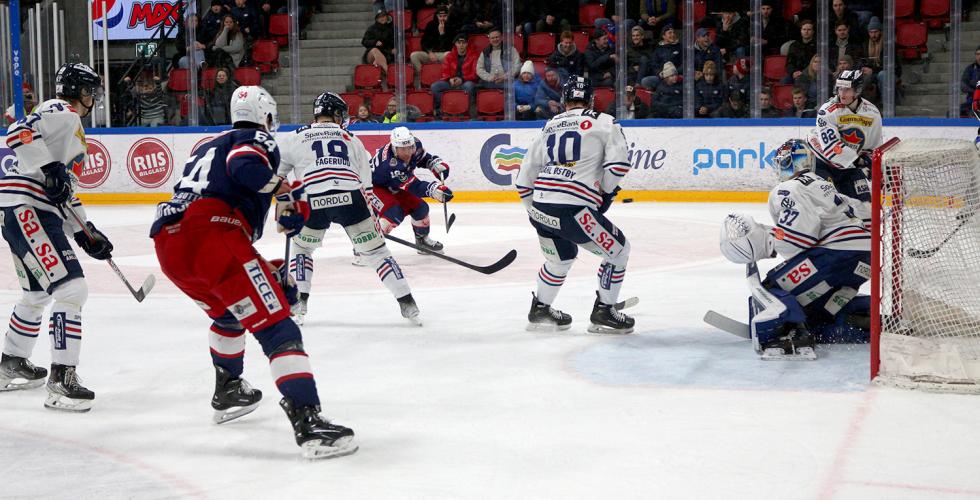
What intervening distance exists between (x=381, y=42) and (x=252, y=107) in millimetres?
9350

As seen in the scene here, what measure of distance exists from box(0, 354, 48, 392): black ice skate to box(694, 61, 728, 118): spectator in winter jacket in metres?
8.61

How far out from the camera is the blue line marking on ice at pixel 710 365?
4.09 m

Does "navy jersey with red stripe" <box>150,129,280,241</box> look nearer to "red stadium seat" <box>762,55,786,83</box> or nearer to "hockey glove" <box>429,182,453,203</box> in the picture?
"hockey glove" <box>429,182,453,203</box>

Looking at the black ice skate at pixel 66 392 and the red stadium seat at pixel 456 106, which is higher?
the red stadium seat at pixel 456 106

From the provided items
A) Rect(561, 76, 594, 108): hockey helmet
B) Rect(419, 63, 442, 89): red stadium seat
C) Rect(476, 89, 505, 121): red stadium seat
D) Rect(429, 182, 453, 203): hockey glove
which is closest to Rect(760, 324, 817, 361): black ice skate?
Rect(561, 76, 594, 108): hockey helmet

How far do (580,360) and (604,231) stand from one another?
775mm

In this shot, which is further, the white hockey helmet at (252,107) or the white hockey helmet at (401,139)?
the white hockey helmet at (401,139)

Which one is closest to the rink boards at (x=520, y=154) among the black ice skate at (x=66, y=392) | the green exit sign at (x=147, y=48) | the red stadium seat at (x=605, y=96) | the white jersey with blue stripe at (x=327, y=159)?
the red stadium seat at (x=605, y=96)

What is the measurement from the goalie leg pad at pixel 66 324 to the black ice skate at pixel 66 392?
0.14 feet

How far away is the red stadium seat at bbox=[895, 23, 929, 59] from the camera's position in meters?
10.9

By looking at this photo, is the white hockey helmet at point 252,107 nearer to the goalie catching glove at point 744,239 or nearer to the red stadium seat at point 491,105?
the goalie catching glove at point 744,239

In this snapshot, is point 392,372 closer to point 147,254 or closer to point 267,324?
point 267,324

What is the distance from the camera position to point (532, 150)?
17.4 ft

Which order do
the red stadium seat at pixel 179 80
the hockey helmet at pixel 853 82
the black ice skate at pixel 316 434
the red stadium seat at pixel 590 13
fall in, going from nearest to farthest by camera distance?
the black ice skate at pixel 316 434 < the hockey helmet at pixel 853 82 < the red stadium seat at pixel 590 13 < the red stadium seat at pixel 179 80
